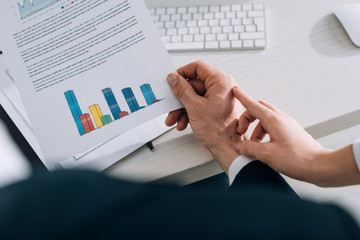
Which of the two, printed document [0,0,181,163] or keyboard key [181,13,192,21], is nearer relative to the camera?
printed document [0,0,181,163]

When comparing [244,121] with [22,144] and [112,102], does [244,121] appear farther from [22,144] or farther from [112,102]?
[22,144]

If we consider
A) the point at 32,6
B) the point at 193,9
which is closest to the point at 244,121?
the point at 193,9

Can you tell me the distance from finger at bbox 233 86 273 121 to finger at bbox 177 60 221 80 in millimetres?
66

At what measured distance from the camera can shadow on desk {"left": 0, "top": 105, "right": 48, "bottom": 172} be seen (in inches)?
24.8

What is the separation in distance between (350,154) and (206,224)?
364 mm

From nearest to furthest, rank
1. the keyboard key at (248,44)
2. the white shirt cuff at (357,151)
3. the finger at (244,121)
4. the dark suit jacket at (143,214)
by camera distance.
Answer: the dark suit jacket at (143,214), the white shirt cuff at (357,151), the finger at (244,121), the keyboard key at (248,44)

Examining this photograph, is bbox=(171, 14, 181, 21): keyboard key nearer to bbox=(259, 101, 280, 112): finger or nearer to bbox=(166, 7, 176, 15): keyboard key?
bbox=(166, 7, 176, 15): keyboard key

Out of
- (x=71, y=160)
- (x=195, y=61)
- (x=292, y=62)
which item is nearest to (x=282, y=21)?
(x=292, y=62)

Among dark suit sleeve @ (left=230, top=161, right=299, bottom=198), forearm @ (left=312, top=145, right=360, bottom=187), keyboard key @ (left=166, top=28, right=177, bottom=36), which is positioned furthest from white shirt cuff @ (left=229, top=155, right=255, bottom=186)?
keyboard key @ (left=166, top=28, right=177, bottom=36)

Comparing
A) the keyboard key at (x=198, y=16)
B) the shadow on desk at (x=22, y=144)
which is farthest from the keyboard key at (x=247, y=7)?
the shadow on desk at (x=22, y=144)

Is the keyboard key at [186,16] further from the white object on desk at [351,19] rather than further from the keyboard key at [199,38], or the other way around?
the white object on desk at [351,19]

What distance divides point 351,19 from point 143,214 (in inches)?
26.9

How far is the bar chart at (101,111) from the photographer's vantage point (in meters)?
0.63

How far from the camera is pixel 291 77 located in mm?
710
